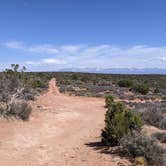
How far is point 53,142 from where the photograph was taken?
12.0 meters

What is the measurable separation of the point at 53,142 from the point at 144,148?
395cm

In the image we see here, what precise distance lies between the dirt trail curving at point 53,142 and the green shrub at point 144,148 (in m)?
0.53

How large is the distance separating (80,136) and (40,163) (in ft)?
13.7

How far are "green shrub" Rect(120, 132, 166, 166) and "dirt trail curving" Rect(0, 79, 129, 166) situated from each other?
53 centimetres

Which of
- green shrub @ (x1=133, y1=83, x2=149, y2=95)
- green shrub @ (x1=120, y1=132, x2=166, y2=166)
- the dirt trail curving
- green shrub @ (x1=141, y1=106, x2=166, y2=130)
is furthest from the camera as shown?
green shrub @ (x1=133, y1=83, x2=149, y2=95)

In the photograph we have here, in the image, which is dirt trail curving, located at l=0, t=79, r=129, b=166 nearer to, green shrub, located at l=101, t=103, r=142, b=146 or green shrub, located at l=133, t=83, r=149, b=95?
green shrub, located at l=101, t=103, r=142, b=146

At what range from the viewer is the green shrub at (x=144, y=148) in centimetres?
903

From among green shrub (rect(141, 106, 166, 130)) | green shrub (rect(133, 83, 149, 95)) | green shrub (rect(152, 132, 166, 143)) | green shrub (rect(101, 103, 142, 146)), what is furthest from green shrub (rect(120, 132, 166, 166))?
green shrub (rect(133, 83, 149, 95))

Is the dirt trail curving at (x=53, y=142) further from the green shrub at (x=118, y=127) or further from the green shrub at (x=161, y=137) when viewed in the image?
the green shrub at (x=161, y=137)

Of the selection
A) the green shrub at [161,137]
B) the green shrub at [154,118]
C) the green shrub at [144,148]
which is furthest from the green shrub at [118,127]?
the green shrub at [154,118]

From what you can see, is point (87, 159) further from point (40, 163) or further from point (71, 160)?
point (40, 163)

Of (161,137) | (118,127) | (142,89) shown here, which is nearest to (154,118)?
(161,137)

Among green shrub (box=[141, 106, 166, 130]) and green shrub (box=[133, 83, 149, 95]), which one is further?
green shrub (box=[133, 83, 149, 95])

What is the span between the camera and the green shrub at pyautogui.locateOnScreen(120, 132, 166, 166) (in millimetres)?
9031
